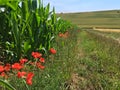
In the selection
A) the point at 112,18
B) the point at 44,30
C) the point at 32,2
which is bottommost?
the point at 112,18

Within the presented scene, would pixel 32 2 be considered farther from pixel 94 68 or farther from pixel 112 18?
pixel 112 18

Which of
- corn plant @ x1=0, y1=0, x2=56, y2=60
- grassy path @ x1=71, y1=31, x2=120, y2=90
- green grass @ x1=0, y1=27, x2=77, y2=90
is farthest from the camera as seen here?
corn plant @ x1=0, y1=0, x2=56, y2=60

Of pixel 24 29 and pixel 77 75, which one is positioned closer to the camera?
pixel 77 75

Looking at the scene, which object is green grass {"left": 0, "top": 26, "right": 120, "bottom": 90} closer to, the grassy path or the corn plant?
the grassy path

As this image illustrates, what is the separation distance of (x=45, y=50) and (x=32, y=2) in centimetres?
125

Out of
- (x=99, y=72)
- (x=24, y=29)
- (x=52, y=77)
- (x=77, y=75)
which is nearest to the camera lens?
(x=52, y=77)

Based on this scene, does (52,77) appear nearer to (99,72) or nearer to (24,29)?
(99,72)

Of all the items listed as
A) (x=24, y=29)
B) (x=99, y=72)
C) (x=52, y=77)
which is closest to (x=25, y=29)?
(x=24, y=29)

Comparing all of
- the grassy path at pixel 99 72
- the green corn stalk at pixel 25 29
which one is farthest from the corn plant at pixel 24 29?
the grassy path at pixel 99 72

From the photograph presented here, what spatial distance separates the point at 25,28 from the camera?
7.17m

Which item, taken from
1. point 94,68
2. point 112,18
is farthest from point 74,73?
point 112,18

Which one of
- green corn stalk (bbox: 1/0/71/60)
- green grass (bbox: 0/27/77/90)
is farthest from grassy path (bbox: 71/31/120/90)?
green corn stalk (bbox: 1/0/71/60)

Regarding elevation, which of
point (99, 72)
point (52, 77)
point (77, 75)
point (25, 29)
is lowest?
point (99, 72)

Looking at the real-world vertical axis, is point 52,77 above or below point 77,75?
above
